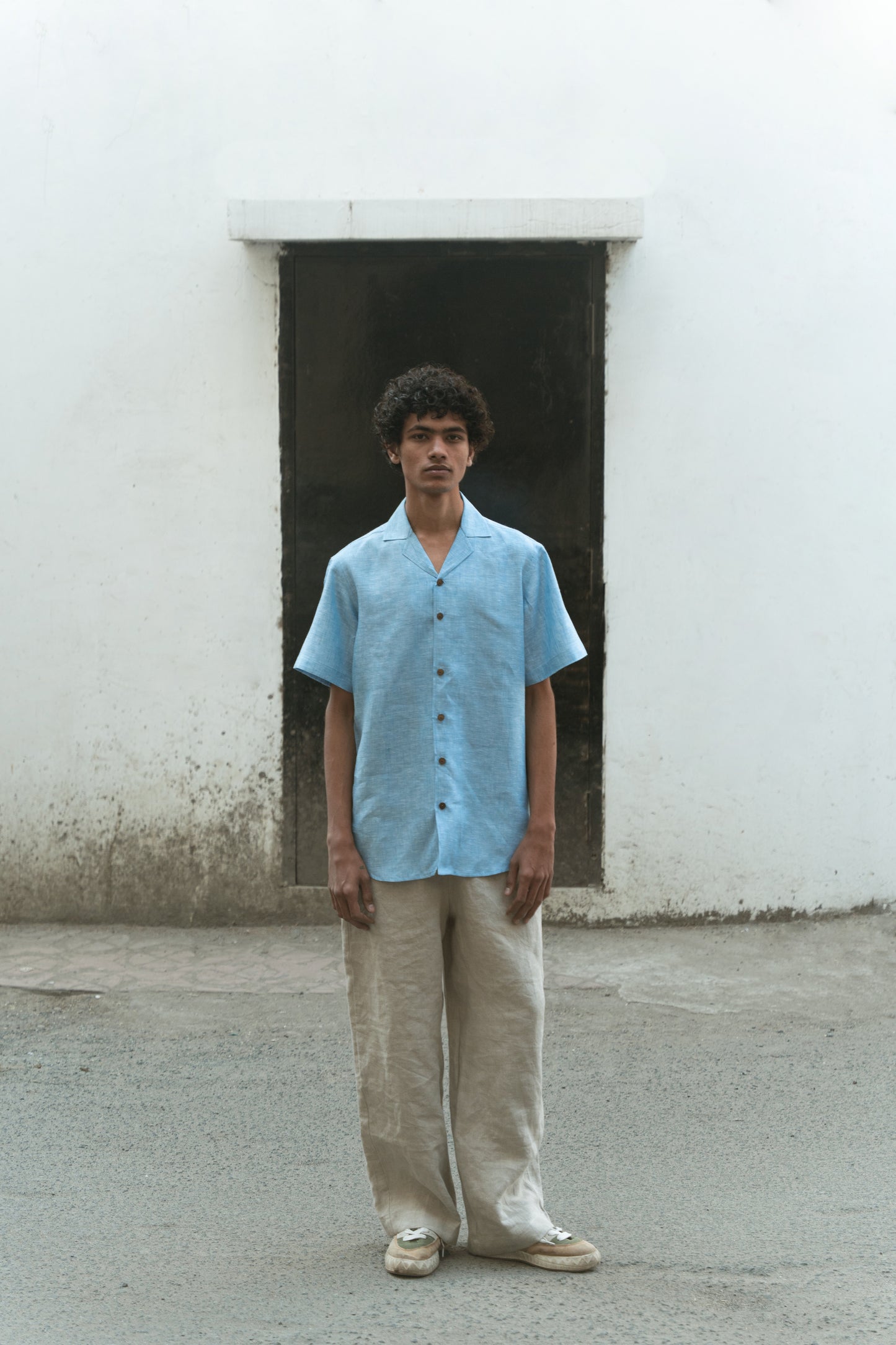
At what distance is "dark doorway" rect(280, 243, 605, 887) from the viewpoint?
18.9 ft

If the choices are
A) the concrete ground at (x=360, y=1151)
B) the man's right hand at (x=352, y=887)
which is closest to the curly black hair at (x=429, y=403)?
the man's right hand at (x=352, y=887)

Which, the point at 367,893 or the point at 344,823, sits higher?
the point at 344,823

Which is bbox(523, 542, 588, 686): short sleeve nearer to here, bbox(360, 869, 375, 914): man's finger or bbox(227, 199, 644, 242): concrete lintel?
bbox(360, 869, 375, 914): man's finger

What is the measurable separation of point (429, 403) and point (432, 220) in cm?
296

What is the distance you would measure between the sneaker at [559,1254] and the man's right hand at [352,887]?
0.80 metres

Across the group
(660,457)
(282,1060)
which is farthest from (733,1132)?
(660,457)

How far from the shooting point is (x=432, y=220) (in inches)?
219

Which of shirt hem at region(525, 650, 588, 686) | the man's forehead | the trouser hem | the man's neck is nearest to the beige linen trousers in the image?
the trouser hem

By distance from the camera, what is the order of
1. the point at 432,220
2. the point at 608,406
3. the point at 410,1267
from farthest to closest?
1. the point at 608,406
2. the point at 432,220
3. the point at 410,1267

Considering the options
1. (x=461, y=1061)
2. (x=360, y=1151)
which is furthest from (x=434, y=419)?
(x=360, y=1151)

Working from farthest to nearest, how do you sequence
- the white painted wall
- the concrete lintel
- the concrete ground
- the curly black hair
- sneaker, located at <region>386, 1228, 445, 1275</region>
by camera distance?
the white painted wall < the concrete lintel < the curly black hair < sneaker, located at <region>386, 1228, 445, 1275</region> < the concrete ground

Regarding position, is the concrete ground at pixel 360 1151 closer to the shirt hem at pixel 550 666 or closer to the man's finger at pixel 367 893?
the man's finger at pixel 367 893

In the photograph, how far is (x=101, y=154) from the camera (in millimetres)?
5766

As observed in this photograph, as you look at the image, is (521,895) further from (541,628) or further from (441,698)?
(541,628)
